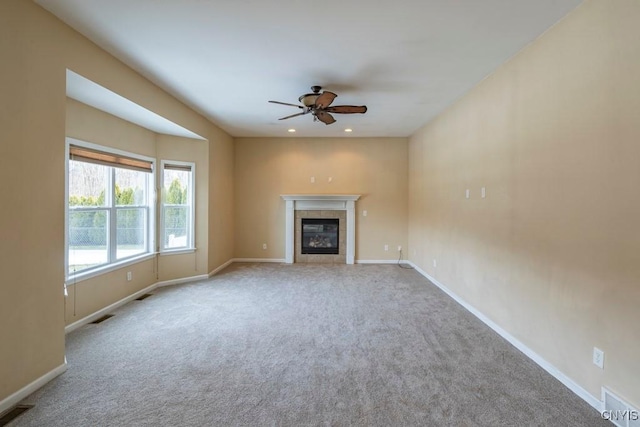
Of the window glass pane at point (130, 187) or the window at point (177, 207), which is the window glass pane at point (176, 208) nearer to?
the window at point (177, 207)

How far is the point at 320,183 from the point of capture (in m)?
6.62

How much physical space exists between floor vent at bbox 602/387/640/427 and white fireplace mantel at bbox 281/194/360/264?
4.73 metres

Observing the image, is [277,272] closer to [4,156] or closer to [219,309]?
[219,309]

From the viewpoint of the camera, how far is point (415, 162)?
6.06 m

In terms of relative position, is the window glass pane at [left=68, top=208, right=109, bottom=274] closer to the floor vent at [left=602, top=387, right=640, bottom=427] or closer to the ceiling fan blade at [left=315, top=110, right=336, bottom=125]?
the ceiling fan blade at [left=315, top=110, right=336, bottom=125]

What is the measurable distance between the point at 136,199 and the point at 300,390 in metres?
3.68

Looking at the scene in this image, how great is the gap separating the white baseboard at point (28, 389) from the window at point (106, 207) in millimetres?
1202

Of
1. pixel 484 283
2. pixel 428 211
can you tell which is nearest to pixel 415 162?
pixel 428 211

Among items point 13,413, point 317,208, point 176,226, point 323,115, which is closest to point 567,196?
point 323,115

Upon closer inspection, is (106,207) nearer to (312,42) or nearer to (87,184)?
(87,184)

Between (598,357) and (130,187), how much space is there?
5.25m

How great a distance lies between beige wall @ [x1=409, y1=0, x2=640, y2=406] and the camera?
1.77 m

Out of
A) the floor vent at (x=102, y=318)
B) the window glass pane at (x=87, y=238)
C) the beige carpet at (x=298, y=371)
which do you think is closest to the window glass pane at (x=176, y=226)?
the window glass pane at (x=87, y=238)

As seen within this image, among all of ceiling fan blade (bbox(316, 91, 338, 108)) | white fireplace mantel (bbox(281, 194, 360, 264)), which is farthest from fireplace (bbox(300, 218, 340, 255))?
ceiling fan blade (bbox(316, 91, 338, 108))
